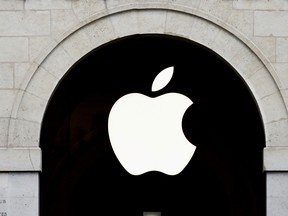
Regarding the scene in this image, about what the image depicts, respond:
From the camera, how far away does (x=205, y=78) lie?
88.1ft

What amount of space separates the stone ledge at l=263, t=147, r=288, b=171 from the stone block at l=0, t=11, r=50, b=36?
192 inches

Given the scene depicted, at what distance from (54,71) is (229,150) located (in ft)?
25.9

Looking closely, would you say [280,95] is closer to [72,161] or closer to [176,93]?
[176,93]

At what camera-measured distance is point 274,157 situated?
21.1 m

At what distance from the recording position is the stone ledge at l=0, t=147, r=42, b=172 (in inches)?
832

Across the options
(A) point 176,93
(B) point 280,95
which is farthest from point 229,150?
(B) point 280,95

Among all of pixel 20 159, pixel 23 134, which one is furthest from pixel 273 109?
pixel 20 159

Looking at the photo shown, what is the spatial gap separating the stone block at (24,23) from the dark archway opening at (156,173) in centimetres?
323

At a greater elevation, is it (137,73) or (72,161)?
(137,73)

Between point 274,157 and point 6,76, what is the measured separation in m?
5.43

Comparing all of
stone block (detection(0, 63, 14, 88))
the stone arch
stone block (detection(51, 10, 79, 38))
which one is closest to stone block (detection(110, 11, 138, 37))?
the stone arch

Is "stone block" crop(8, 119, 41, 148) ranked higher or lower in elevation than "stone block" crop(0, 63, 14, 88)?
lower

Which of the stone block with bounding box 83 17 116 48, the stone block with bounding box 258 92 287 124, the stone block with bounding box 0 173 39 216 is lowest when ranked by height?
the stone block with bounding box 0 173 39 216

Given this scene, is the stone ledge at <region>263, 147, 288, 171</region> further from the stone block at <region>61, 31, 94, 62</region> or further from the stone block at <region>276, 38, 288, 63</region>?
the stone block at <region>61, 31, 94, 62</region>
